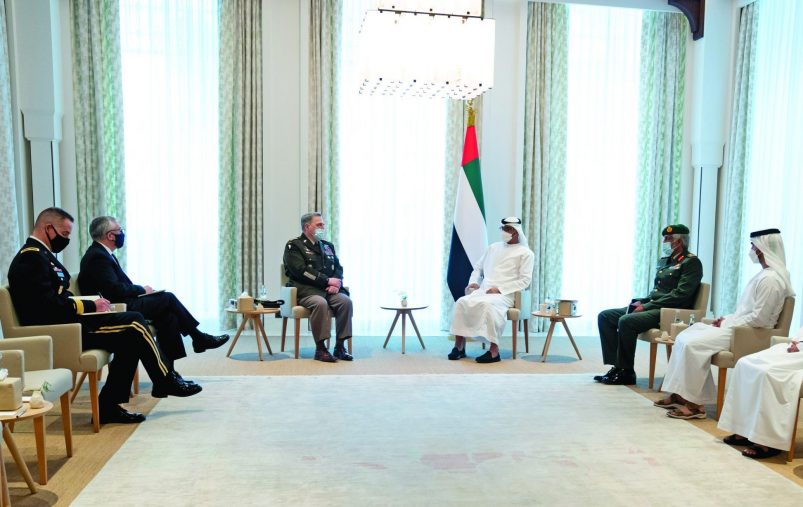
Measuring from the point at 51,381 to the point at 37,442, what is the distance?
312 millimetres

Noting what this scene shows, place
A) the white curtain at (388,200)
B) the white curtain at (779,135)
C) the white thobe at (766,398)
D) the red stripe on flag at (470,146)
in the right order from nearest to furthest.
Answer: the white thobe at (766,398) < the white curtain at (779,135) < the red stripe on flag at (470,146) < the white curtain at (388,200)

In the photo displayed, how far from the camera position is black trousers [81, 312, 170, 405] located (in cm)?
414

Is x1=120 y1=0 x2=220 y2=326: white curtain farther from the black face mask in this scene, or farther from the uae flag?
the black face mask

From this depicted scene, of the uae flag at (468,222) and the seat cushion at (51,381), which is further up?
the uae flag at (468,222)

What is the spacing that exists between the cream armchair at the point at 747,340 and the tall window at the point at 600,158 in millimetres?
3374

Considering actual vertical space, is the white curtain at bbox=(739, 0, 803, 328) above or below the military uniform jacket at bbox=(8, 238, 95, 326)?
above

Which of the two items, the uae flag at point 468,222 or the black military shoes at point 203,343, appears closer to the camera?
the black military shoes at point 203,343

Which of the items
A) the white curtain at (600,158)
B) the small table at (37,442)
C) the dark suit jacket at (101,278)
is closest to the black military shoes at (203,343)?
the dark suit jacket at (101,278)

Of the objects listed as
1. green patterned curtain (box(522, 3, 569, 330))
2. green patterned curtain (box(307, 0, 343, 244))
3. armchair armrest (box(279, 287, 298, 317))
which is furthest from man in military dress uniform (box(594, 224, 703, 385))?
green patterned curtain (box(307, 0, 343, 244))

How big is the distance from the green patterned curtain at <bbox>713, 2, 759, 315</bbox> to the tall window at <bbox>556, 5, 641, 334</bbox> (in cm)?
100

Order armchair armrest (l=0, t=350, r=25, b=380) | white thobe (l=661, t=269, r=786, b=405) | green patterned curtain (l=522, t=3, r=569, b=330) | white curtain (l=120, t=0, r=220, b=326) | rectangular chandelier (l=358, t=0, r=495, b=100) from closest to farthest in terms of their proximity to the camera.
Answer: armchair armrest (l=0, t=350, r=25, b=380) → white thobe (l=661, t=269, r=786, b=405) → rectangular chandelier (l=358, t=0, r=495, b=100) → white curtain (l=120, t=0, r=220, b=326) → green patterned curtain (l=522, t=3, r=569, b=330)

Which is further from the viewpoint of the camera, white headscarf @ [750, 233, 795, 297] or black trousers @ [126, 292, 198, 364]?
black trousers @ [126, 292, 198, 364]

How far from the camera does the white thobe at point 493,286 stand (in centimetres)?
605

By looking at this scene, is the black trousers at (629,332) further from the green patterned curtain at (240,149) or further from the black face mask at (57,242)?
the black face mask at (57,242)
